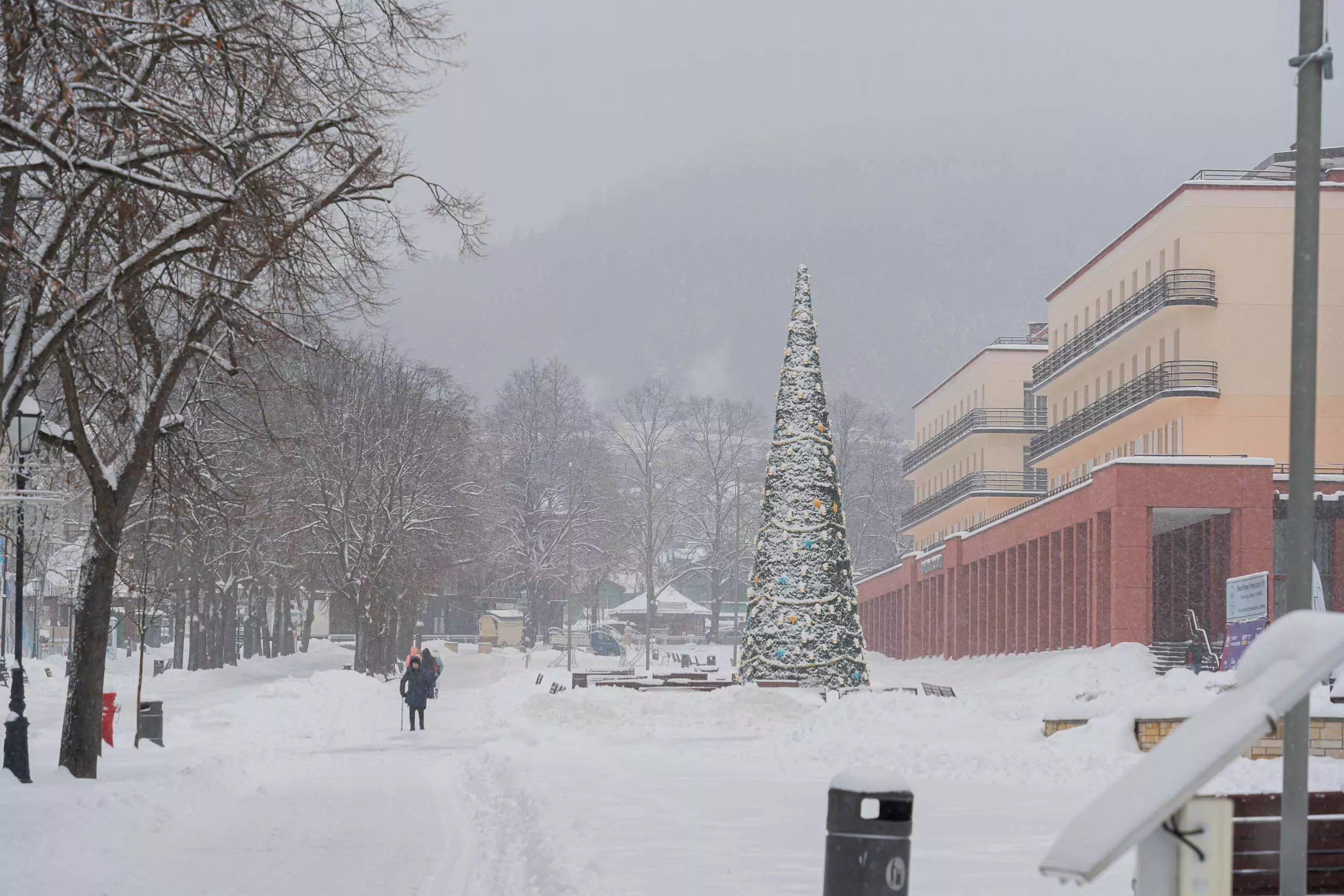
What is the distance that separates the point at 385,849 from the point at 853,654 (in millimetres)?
26736

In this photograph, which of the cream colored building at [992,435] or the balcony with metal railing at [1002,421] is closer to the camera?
the balcony with metal railing at [1002,421]

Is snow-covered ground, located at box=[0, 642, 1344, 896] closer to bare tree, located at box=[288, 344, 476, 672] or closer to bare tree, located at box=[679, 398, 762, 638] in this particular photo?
bare tree, located at box=[288, 344, 476, 672]

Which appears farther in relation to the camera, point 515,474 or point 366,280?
point 515,474

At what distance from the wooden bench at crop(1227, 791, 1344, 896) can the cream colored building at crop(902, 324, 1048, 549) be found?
73.3m

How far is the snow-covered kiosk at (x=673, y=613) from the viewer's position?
132 metres

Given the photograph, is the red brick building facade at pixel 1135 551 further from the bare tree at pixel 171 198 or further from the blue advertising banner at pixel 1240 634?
the bare tree at pixel 171 198

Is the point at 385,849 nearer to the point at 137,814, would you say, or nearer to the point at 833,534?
the point at 137,814

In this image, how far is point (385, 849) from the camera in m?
14.7

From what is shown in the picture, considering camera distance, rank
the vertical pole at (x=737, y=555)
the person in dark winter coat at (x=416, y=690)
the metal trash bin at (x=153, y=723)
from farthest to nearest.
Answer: the vertical pole at (x=737, y=555)
the person in dark winter coat at (x=416, y=690)
the metal trash bin at (x=153, y=723)

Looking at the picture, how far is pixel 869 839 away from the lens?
22.5ft

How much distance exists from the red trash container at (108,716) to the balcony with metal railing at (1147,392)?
3600 cm

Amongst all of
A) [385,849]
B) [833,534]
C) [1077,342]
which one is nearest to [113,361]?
[385,849]

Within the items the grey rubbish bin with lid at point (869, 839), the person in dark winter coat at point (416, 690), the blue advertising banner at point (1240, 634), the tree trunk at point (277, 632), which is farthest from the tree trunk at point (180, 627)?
the grey rubbish bin with lid at point (869, 839)

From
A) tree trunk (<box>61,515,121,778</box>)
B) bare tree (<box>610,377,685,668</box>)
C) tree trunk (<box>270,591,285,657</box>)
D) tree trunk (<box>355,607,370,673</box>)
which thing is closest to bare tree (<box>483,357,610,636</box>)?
bare tree (<box>610,377,685,668</box>)
